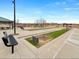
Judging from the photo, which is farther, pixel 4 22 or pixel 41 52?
pixel 4 22

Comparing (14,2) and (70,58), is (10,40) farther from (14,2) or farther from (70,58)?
(14,2)

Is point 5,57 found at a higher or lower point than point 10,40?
lower

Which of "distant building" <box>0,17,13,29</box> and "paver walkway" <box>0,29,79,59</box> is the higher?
"distant building" <box>0,17,13,29</box>

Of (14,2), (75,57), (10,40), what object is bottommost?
(75,57)

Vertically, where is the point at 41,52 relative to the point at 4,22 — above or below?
below

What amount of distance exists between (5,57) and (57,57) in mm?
3125

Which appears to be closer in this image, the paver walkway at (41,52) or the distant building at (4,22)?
the paver walkway at (41,52)

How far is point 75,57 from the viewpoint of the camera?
30.1ft

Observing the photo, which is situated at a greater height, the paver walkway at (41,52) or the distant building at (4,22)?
the distant building at (4,22)

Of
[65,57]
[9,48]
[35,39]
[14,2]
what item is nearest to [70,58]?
[65,57]

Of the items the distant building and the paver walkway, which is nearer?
the paver walkway

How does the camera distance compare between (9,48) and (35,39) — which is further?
(35,39)

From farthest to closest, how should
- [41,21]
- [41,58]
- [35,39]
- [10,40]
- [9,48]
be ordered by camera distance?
[41,21], [35,39], [9,48], [10,40], [41,58]

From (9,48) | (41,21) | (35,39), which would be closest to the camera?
(9,48)
